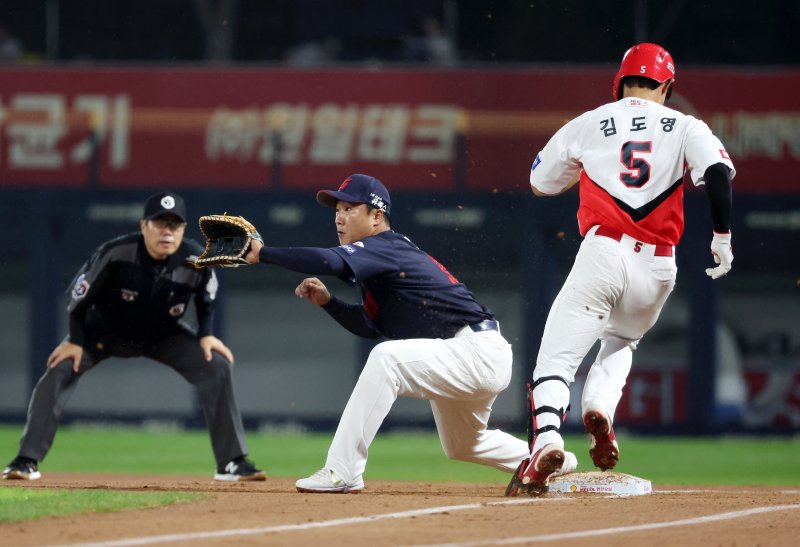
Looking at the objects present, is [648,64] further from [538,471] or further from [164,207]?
[164,207]

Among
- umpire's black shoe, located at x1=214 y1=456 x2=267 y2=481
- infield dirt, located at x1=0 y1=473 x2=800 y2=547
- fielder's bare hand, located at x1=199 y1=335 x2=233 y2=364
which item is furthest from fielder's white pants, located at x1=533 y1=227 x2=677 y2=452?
fielder's bare hand, located at x1=199 y1=335 x2=233 y2=364

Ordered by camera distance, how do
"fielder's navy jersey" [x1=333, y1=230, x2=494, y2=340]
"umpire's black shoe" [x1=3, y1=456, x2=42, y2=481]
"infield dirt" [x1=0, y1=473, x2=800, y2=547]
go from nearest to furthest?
"infield dirt" [x1=0, y1=473, x2=800, y2=547] → "fielder's navy jersey" [x1=333, y1=230, x2=494, y2=340] → "umpire's black shoe" [x1=3, y1=456, x2=42, y2=481]

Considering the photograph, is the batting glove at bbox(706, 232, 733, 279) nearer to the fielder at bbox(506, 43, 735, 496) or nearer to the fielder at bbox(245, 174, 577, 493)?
the fielder at bbox(506, 43, 735, 496)

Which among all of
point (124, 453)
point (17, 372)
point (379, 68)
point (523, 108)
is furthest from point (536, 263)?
point (17, 372)

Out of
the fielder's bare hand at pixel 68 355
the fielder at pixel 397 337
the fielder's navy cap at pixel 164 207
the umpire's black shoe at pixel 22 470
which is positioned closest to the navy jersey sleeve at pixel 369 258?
the fielder at pixel 397 337

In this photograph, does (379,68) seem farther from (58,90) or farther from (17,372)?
(17,372)

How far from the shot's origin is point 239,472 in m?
7.62

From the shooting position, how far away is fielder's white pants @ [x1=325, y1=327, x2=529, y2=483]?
235 inches

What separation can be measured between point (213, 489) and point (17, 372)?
977 cm

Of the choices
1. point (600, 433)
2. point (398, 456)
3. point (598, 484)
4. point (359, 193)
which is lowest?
point (398, 456)

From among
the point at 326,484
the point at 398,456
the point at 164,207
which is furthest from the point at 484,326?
the point at 398,456

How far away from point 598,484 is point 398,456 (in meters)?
5.90

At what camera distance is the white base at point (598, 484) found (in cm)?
636

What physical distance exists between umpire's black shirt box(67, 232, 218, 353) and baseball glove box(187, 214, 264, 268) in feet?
5.80
